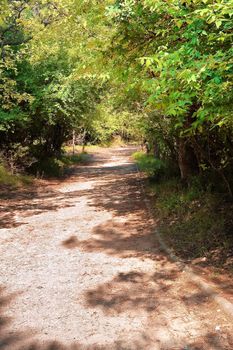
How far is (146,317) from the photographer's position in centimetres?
541

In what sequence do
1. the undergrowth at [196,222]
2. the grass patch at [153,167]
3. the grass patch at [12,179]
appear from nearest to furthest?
the undergrowth at [196,222] → the grass patch at [153,167] → the grass patch at [12,179]

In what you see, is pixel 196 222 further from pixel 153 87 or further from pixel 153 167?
pixel 153 167

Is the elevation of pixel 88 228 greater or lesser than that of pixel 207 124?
lesser

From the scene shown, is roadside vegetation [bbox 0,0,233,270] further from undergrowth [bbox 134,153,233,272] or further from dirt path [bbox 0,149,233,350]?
dirt path [bbox 0,149,233,350]

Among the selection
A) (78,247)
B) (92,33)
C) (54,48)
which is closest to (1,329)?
(78,247)

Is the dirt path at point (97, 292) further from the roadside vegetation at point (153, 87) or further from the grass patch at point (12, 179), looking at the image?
the grass patch at point (12, 179)

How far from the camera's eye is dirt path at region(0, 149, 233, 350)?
4.90 metres

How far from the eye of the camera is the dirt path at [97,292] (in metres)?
4.90

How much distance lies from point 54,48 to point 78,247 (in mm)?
11783

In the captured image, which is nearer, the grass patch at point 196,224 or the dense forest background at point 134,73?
the dense forest background at point 134,73

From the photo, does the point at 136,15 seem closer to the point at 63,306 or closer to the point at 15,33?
the point at 63,306

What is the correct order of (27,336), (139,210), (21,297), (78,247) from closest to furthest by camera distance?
(27,336), (21,297), (78,247), (139,210)

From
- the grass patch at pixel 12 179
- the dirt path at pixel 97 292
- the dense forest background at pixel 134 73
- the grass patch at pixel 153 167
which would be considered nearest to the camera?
the dense forest background at pixel 134 73

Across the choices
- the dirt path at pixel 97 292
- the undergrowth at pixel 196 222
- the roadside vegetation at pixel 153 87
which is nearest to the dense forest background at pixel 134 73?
the roadside vegetation at pixel 153 87
